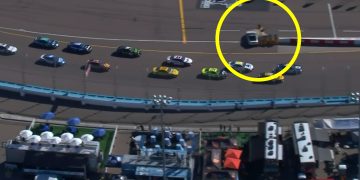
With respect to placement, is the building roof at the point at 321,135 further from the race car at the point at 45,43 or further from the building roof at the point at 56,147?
the race car at the point at 45,43

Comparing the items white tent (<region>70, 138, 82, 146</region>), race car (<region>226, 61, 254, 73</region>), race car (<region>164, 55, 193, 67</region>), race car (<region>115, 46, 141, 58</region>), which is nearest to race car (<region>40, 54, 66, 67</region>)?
race car (<region>115, 46, 141, 58</region>)

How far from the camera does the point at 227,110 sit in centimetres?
7288

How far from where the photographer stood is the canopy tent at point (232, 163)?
6294 centimetres

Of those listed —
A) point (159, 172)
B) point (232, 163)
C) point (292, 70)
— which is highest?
point (292, 70)

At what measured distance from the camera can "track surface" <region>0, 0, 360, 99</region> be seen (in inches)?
2985

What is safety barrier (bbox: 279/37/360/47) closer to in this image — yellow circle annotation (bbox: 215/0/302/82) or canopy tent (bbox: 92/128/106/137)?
yellow circle annotation (bbox: 215/0/302/82)

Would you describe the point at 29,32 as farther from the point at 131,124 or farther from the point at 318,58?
the point at 318,58

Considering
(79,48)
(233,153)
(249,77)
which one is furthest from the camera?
(79,48)

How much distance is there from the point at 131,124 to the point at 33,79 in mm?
11730

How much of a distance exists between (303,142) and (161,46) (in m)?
22.5

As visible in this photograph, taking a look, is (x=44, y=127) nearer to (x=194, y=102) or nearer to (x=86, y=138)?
(x=86, y=138)

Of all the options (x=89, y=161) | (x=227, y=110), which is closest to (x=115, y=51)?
(x=227, y=110)

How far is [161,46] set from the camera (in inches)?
3221

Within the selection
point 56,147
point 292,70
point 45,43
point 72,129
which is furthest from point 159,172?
point 45,43
